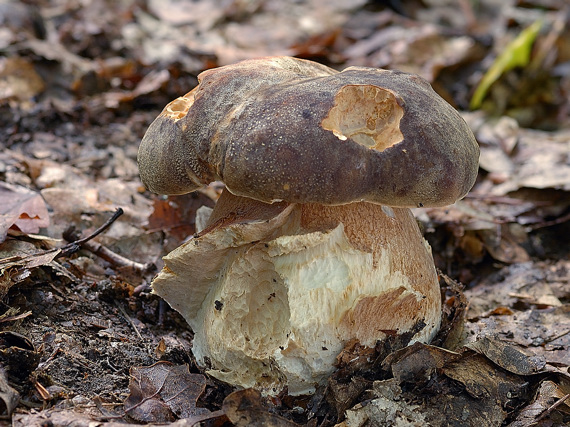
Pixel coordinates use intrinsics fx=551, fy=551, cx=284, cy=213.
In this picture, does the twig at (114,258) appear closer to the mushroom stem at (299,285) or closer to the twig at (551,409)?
the mushroom stem at (299,285)

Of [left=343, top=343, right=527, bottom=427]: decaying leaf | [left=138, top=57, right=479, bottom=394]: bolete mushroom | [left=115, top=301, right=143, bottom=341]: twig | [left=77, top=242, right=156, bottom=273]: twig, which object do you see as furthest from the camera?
[left=77, top=242, right=156, bottom=273]: twig

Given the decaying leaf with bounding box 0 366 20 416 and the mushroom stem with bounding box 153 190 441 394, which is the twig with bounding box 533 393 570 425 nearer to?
the mushroom stem with bounding box 153 190 441 394

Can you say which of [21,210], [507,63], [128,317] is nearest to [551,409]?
[128,317]

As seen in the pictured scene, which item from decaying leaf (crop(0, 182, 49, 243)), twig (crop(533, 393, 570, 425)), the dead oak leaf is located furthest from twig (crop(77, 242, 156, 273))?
twig (crop(533, 393, 570, 425))

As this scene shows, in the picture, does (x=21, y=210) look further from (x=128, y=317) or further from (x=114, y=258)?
(x=128, y=317)

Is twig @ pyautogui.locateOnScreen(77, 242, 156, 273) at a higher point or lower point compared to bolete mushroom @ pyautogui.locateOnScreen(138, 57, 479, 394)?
lower

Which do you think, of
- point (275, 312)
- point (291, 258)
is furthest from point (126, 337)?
point (291, 258)
